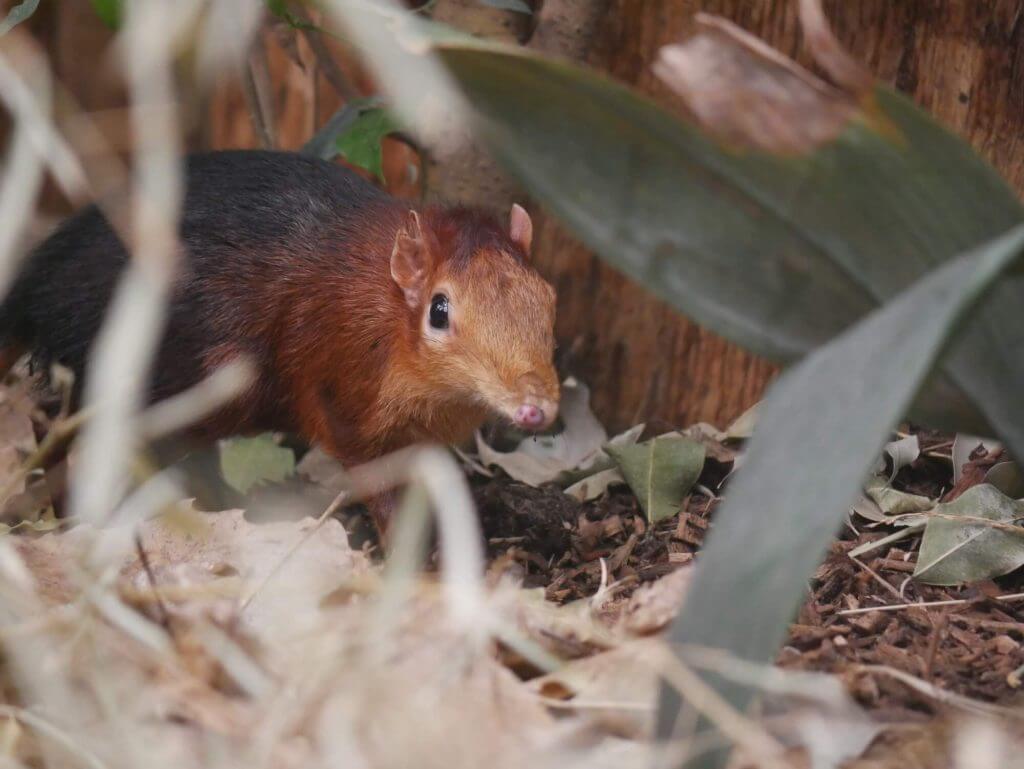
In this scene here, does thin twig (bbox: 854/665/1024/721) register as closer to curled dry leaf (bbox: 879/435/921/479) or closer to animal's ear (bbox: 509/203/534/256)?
curled dry leaf (bbox: 879/435/921/479)

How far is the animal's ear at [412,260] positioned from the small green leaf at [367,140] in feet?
0.90

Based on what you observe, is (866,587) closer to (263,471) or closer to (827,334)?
(827,334)

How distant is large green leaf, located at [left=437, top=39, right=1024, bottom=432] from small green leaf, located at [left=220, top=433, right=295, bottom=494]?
2708 millimetres

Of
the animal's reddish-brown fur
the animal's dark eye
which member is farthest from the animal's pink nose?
the animal's dark eye

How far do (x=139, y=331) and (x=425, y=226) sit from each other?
2015 millimetres

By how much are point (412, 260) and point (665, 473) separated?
3.36 feet

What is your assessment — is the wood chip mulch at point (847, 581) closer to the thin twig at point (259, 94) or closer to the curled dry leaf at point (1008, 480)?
the curled dry leaf at point (1008, 480)

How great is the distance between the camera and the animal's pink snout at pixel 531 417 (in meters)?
3.56

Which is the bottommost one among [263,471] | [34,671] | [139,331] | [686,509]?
[263,471]

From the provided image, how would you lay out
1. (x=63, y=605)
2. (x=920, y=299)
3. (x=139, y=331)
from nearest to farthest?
(x=920, y=299) → (x=139, y=331) → (x=63, y=605)

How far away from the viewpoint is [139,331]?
2053 millimetres

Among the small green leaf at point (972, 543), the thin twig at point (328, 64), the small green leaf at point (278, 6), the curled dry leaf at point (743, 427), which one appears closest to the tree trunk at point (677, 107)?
the curled dry leaf at point (743, 427)

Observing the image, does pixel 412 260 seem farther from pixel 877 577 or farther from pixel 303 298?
pixel 877 577

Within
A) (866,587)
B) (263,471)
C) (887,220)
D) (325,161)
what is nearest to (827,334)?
(887,220)
